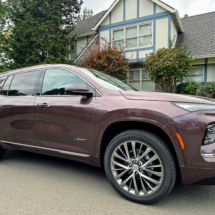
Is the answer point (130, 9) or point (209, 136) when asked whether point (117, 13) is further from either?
point (209, 136)

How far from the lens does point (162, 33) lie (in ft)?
40.8

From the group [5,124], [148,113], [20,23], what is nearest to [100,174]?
[148,113]

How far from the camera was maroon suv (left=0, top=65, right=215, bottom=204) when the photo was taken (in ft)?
6.47


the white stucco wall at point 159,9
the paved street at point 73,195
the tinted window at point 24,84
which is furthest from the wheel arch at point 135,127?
the white stucco wall at point 159,9

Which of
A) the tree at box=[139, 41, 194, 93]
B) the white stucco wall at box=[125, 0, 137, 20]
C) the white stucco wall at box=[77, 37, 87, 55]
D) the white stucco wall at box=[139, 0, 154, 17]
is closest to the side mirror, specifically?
the tree at box=[139, 41, 194, 93]

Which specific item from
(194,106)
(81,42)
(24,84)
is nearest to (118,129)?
(194,106)

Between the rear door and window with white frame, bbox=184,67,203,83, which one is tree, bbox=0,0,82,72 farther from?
the rear door

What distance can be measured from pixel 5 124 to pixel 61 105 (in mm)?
1271

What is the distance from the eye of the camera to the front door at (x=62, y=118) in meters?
2.55

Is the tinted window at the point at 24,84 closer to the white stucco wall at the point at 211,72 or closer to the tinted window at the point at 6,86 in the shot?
the tinted window at the point at 6,86

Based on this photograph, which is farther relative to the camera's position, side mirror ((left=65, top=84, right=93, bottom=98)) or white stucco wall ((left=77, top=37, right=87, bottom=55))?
white stucco wall ((left=77, top=37, right=87, bottom=55))

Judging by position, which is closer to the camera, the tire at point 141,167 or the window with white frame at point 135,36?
the tire at point 141,167

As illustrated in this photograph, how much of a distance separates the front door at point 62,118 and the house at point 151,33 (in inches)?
406

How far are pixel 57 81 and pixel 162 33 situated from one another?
11174 mm
